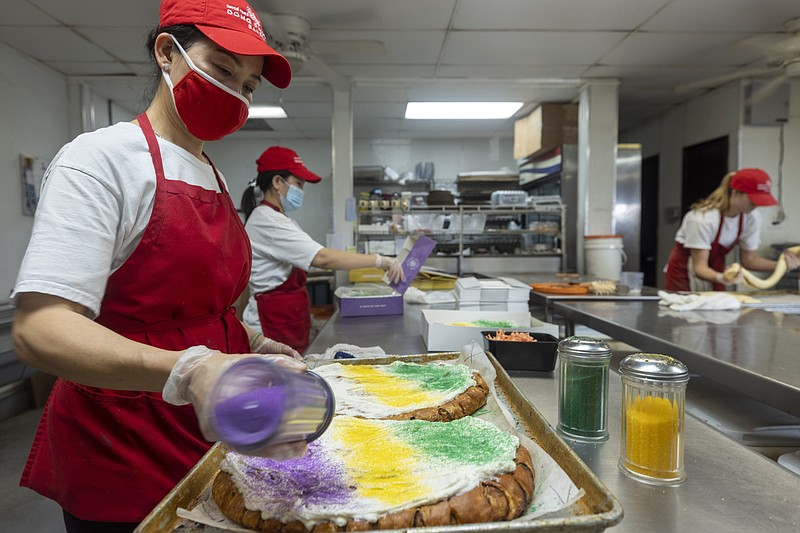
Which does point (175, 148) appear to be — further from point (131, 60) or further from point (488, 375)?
point (131, 60)

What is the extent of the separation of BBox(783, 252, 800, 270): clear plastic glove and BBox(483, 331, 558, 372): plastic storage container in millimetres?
2613

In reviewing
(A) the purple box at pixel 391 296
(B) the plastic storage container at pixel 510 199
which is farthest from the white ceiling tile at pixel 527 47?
(A) the purple box at pixel 391 296

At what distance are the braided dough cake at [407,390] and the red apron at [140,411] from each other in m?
0.34

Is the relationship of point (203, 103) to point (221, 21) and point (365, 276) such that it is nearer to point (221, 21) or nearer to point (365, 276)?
point (221, 21)

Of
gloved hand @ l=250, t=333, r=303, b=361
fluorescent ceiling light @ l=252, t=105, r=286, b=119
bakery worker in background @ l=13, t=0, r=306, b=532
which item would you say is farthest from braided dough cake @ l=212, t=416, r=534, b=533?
fluorescent ceiling light @ l=252, t=105, r=286, b=119

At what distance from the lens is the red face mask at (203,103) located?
3.29 ft

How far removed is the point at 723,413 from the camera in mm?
1464

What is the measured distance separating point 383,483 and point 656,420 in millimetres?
450

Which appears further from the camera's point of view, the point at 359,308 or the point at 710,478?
the point at 359,308

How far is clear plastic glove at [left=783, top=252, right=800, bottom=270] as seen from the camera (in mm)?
2955

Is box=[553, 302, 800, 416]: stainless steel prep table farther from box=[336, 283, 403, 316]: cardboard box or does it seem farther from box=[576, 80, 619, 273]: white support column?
box=[576, 80, 619, 273]: white support column

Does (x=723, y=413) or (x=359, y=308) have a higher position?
(x=359, y=308)

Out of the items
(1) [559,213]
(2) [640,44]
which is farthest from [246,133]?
(2) [640,44]

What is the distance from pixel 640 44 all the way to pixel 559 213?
1.66 metres
